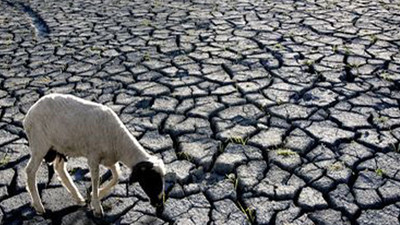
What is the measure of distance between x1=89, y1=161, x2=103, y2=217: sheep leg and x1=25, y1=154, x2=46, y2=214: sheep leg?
450 mm

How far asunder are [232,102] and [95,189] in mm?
2475

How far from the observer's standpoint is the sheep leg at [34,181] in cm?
359

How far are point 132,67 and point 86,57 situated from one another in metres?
1.03

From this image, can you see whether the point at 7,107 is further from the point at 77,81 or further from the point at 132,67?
the point at 132,67

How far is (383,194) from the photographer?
3.86 metres

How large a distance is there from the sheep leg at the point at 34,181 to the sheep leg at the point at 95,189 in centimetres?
45

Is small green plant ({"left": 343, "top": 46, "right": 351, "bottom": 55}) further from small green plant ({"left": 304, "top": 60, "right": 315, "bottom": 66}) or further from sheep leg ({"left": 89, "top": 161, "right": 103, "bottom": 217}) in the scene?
sheep leg ({"left": 89, "top": 161, "right": 103, "bottom": 217})

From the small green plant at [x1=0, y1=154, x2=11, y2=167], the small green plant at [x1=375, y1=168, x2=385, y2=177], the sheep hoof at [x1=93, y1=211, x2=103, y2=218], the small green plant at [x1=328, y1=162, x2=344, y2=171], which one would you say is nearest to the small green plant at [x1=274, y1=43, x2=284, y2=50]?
the small green plant at [x1=328, y1=162, x2=344, y2=171]

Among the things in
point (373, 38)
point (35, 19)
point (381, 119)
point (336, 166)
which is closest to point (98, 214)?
point (336, 166)

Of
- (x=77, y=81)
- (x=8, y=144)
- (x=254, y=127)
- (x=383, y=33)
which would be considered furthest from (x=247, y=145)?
(x=383, y=33)

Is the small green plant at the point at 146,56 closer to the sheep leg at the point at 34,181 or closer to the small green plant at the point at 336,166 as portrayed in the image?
the sheep leg at the point at 34,181

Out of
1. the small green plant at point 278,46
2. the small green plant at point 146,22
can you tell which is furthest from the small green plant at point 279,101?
the small green plant at point 146,22

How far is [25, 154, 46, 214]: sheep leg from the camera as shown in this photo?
359cm

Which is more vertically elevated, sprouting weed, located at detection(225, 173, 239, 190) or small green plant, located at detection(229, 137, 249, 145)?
sprouting weed, located at detection(225, 173, 239, 190)
